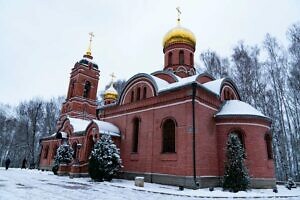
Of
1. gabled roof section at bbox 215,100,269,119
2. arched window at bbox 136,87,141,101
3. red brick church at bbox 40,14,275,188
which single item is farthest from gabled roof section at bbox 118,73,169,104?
gabled roof section at bbox 215,100,269,119

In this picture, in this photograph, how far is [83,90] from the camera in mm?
28312

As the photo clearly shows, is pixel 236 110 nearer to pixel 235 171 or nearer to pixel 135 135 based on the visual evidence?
pixel 235 171

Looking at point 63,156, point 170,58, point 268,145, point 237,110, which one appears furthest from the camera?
point 170,58

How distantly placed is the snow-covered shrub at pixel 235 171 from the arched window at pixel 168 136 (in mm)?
3199

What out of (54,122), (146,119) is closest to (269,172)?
(146,119)

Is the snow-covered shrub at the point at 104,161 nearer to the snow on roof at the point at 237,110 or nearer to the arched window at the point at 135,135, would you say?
the arched window at the point at 135,135

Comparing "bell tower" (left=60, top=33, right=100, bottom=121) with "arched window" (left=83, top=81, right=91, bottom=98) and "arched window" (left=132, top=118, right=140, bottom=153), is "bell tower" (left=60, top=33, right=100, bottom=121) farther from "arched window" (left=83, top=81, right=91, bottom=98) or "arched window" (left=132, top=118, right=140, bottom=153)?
"arched window" (left=132, top=118, right=140, bottom=153)

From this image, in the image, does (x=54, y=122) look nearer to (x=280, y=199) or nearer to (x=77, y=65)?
(x=77, y=65)

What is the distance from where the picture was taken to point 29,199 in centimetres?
732

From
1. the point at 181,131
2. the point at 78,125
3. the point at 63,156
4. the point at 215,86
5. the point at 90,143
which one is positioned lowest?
the point at 63,156

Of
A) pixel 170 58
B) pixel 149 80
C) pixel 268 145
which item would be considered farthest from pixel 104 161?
pixel 170 58

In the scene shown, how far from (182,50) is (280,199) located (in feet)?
44.7

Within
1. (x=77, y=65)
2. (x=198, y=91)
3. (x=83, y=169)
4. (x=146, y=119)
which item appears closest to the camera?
(x=198, y=91)

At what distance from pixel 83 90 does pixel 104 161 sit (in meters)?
15.4
